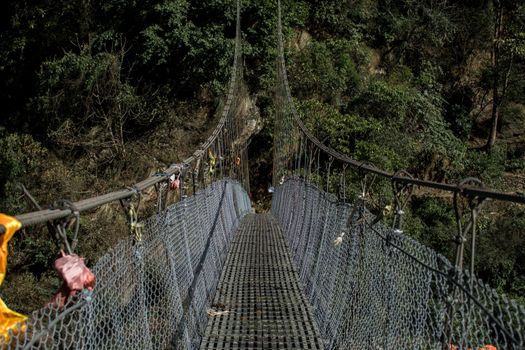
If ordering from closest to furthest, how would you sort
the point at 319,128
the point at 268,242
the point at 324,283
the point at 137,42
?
the point at 324,283 < the point at 268,242 < the point at 137,42 < the point at 319,128

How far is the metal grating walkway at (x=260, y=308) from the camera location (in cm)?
261

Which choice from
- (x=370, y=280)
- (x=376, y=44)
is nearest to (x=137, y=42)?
(x=376, y=44)

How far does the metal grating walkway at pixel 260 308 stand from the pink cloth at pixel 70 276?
1.56 metres

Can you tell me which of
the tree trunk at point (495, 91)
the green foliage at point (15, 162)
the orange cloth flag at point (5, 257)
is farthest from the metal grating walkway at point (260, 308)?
the tree trunk at point (495, 91)

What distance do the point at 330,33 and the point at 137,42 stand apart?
5.31 metres

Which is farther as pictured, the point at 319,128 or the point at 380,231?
the point at 319,128

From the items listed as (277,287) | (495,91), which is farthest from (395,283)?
(495,91)

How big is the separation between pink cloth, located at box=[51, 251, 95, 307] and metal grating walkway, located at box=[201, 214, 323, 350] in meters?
1.56

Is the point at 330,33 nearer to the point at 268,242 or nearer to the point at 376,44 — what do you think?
the point at 376,44

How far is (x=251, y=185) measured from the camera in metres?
13.4

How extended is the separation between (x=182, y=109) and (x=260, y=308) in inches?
328

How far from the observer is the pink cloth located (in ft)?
3.44

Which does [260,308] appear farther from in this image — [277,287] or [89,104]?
[89,104]

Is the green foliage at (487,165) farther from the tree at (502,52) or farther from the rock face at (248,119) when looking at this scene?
the rock face at (248,119)
